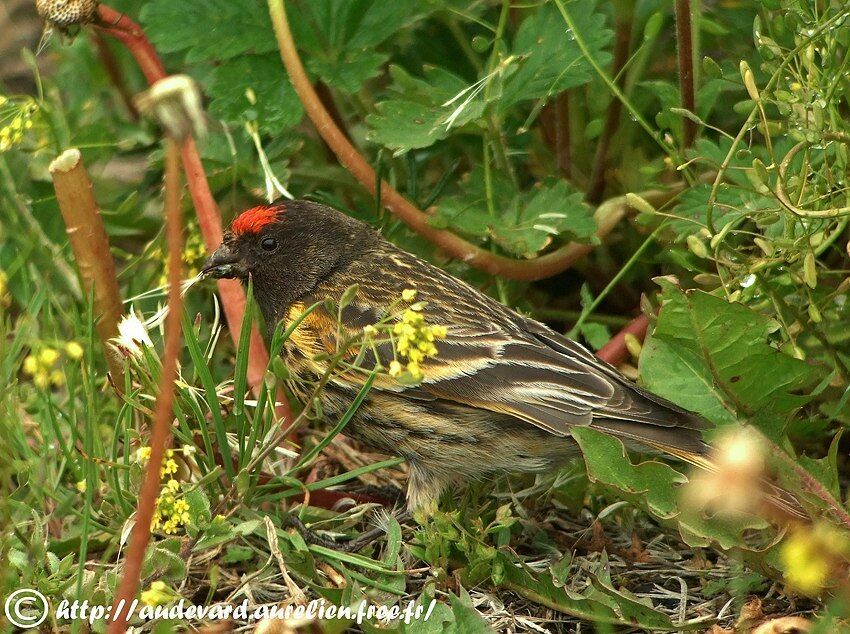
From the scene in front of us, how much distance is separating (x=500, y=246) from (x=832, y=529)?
1925 millimetres

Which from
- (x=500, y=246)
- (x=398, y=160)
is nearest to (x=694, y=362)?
(x=500, y=246)

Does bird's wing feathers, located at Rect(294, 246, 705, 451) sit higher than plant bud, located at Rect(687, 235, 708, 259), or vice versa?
plant bud, located at Rect(687, 235, 708, 259)

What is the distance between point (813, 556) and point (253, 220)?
2.74 metres

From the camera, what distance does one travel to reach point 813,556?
8.18 feet

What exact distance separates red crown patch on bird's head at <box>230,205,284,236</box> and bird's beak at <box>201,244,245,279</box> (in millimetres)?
93

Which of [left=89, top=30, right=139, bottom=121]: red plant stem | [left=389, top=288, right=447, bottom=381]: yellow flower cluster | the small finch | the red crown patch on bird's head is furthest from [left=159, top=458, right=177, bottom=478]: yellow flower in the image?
[left=89, top=30, right=139, bottom=121]: red plant stem

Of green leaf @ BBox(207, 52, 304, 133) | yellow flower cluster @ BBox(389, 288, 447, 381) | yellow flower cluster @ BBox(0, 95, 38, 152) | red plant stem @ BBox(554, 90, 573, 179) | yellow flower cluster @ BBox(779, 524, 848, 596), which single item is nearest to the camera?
yellow flower cluster @ BBox(779, 524, 848, 596)

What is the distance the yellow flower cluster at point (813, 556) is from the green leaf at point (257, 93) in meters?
2.55

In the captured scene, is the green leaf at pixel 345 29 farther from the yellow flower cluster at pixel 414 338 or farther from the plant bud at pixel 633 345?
the yellow flower cluster at pixel 414 338

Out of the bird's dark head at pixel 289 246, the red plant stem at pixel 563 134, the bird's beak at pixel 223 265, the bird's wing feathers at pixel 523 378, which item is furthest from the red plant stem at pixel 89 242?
the red plant stem at pixel 563 134

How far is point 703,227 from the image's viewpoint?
4.12m

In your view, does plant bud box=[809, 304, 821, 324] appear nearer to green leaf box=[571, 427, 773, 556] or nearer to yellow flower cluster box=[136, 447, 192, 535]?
green leaf box=[571, 427, 773, 556]

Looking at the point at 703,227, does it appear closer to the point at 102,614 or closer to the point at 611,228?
the point at 611,228

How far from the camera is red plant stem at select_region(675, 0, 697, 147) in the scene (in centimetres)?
438
